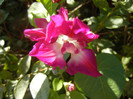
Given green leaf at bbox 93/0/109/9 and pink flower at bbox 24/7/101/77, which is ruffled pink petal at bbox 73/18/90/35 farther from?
green leaf at bbox 93/0/109/9

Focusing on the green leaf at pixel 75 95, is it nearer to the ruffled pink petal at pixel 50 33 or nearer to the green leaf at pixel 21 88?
the green leaf at pixel 21 88

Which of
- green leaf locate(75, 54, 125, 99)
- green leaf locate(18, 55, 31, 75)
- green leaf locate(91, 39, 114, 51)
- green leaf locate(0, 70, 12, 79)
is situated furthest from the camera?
green leaf locate(91, 39, 114, 51)

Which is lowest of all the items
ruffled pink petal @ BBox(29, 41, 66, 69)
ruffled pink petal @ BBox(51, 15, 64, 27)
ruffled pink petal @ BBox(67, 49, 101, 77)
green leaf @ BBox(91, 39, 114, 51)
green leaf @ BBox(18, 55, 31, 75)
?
green leaf @ BBox(91, 39, 114, 51)

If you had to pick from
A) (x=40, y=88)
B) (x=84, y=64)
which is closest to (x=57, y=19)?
(x=84, y=64)

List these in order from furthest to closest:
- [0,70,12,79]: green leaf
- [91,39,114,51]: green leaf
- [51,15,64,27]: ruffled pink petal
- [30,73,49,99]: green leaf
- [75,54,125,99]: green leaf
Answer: [91,39,114,51]: green leaf, [0,70,12,79]: green leaf, [75,54,125,99]: green leaf, [30,73,49,99]: green leaf, [51,15,64,27]: ruffled pink petal

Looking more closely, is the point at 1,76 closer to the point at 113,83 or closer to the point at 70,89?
the point at 70,89

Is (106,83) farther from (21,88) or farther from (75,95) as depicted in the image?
(21,88)

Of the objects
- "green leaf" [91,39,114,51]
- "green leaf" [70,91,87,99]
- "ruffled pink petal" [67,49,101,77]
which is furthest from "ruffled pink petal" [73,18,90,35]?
"green leaf" [91,39,114,51]
